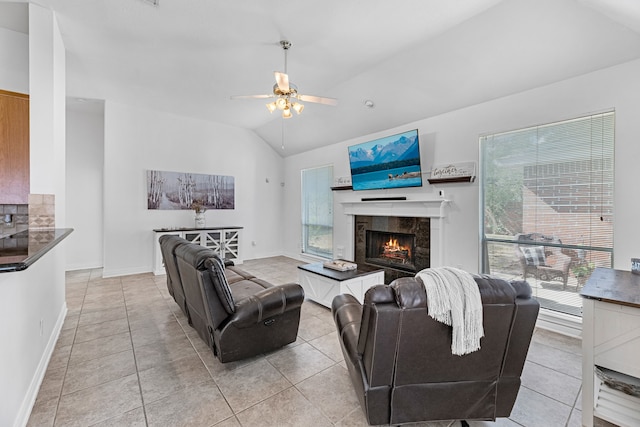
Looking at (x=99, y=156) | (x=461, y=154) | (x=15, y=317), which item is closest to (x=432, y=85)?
(x=461, y=154)

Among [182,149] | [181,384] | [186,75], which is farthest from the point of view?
[182,149]

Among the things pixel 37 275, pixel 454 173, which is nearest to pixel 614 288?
pixel 454 173

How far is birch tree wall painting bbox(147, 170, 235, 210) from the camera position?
549 centimetres

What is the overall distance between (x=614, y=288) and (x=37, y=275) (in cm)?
404

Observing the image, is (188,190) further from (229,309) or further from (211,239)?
(229,309)

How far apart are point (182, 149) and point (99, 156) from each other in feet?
5.82

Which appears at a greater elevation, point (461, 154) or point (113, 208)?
point (461, 154)

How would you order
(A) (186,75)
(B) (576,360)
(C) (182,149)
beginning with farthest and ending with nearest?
(C) (182,149) → (A) (186,75) → (B) (576,360)

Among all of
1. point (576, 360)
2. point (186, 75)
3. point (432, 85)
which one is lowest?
point (576, 360)

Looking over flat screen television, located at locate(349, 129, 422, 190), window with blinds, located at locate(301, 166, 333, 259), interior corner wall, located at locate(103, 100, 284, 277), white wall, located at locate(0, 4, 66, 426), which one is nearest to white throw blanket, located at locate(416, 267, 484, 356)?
white wall, located at locate(0, 4, 66, 426)

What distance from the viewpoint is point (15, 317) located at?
162 cm

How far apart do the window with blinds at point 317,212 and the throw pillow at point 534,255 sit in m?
3.56

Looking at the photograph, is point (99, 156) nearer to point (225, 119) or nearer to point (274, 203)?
point (225, 119)

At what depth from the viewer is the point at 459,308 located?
52.3 inches
